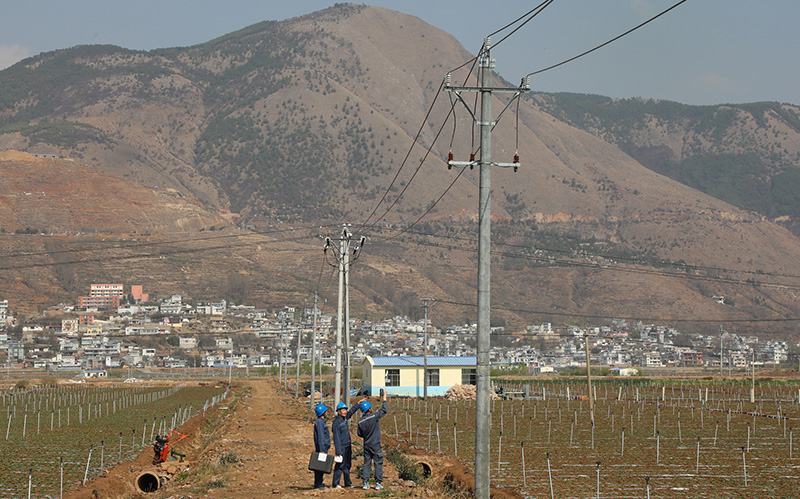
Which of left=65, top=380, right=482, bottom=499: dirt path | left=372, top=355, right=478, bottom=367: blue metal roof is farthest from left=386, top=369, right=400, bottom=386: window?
left=65, top=380, right=482, bottom=499: dirt path

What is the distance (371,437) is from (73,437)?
2440 cm

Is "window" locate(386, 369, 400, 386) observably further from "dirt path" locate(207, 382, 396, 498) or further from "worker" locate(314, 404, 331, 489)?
"worker" locate(314, 404, 331, 489)

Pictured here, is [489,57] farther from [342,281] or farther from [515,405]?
[515,405]

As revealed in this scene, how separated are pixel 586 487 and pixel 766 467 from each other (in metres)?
8.17

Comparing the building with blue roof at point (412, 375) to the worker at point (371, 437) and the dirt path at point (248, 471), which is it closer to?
the dirt path at point (248, 471)

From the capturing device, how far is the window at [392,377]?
262ft

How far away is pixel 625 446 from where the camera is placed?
37750 millimetres

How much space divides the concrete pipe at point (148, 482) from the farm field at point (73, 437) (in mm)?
1618

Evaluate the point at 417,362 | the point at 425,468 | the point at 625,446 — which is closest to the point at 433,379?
→ the point at 417,362

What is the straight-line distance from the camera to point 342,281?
44.1 m

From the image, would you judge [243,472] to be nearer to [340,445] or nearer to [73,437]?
[340,445]

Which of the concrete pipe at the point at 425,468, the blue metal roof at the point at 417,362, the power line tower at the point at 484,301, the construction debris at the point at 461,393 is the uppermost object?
the power line tower at the point at 484,301

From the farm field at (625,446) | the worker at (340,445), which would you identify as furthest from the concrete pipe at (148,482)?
the farm field at (625,446)

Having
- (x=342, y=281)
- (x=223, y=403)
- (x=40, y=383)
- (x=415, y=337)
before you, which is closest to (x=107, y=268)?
(x=415, y=337)
